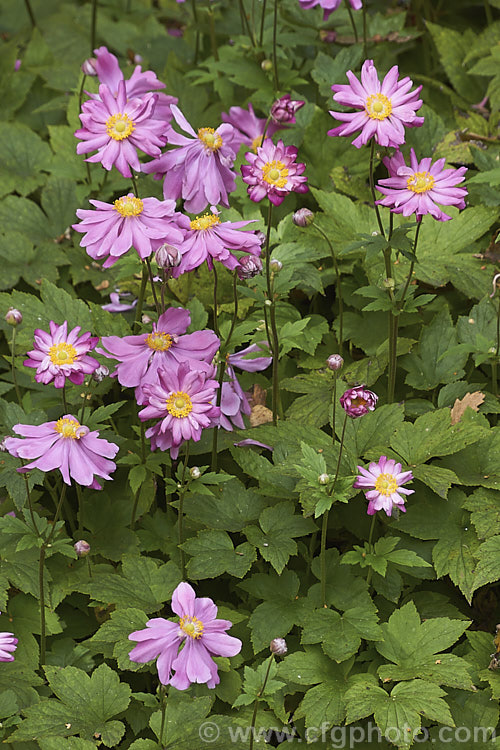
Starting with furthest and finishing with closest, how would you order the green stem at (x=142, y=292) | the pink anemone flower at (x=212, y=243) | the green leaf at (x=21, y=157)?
the green leaf at (x=21, y=157) < the green stem at (x=142, y=292) < the pink anemone flower at (x=212, y=243)

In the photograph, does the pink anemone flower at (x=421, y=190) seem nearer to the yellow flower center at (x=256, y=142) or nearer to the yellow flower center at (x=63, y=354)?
the yellow flower center at (x=63, y=354)

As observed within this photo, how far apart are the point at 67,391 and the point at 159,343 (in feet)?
2.10

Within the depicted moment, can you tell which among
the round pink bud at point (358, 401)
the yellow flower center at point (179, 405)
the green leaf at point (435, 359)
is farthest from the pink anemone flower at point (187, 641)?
the green leaf at point (435, 359)

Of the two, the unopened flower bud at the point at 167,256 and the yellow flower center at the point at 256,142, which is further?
the yellow flower center at the point at 256,142

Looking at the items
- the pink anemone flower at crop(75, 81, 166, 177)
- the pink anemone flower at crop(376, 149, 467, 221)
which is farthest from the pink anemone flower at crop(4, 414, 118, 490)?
the pink anemone flower at crop(376, 149, 467, 221)

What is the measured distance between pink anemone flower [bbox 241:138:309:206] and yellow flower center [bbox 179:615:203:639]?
1.13 meters

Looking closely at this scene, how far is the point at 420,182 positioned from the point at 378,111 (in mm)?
231

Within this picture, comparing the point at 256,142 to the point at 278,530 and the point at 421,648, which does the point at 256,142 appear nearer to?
the point at 278,530

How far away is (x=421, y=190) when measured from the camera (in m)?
2.28

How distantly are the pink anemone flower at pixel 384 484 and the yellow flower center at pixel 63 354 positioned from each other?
0.81m

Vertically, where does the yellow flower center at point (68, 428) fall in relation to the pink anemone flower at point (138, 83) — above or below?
below

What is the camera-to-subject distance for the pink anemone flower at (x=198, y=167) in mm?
2330

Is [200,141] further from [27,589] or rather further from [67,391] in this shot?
[27,589]

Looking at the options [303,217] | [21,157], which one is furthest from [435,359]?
[21,157]
